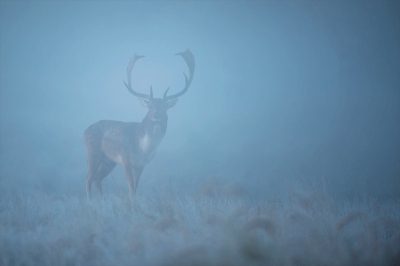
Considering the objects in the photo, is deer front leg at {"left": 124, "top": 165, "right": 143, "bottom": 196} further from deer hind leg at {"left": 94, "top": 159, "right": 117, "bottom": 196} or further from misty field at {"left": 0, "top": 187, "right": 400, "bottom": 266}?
misty field at {"left": 0, "top": 187, "right": 400, "bottom": 266}

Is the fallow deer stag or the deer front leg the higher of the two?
the fallow deer stag

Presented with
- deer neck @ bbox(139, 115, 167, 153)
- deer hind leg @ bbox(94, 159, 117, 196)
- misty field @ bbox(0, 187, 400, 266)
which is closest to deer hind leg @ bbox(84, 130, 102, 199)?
deer hind leg @ bbox(94, 159, 117, 196)

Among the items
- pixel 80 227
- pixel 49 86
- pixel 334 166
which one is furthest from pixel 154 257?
pixel 49 86

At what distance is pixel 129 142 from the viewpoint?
24.4ft

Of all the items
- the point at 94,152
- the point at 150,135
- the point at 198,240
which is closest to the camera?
the point at 198,240

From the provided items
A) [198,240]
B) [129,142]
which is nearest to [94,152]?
[129,142]

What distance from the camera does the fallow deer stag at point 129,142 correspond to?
732 cm

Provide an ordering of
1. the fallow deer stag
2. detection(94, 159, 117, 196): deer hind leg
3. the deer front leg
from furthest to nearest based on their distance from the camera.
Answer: detection(94, 159, 117, 196): deer hind leg
the fallow deer stag
the deer front leg

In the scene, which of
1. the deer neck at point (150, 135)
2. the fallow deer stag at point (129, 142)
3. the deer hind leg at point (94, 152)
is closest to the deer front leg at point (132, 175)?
the fallow deer stag at point (129, 142)

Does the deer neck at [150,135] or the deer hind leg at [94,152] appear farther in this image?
the deer hind leg at [94,152]

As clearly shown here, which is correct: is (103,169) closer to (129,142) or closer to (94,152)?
(94,152)

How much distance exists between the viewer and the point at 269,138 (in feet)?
55.9

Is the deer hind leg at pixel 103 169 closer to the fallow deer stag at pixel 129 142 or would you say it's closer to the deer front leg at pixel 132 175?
the fallow deer stag at pixel 129 142

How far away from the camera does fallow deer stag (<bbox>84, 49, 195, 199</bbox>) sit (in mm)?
7320
